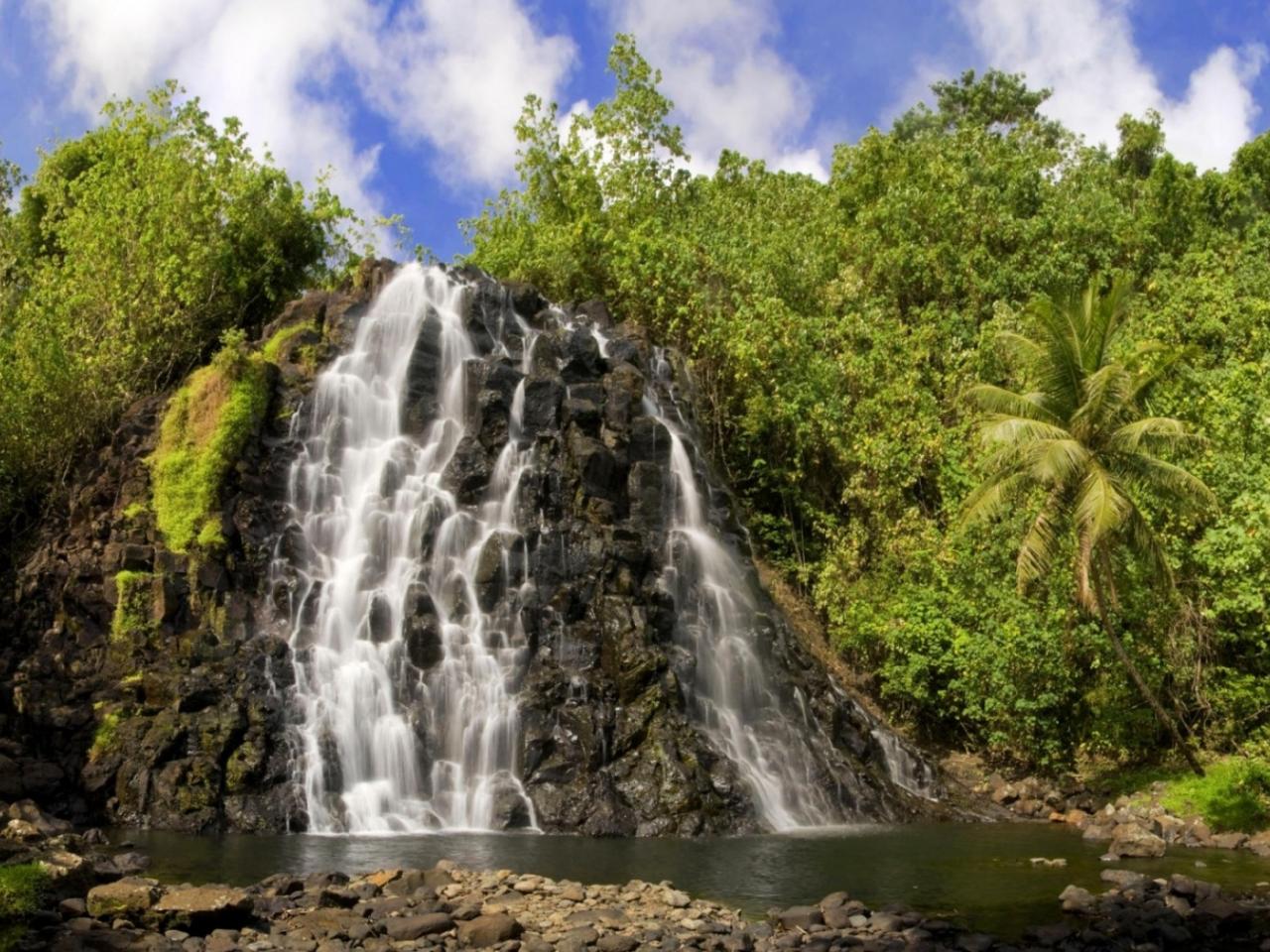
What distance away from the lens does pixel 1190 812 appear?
25672 mm

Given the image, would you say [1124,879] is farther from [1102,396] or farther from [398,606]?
[398,606]

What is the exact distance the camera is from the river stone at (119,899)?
1361 centimetres

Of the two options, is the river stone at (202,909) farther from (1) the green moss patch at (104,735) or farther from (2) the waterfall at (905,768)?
(2) the waterfall at (905,768)

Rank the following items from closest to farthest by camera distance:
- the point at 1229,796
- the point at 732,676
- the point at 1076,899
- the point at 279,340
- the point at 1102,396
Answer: the point at 1076,899 → the point at 1229,796 → the point at 1102,396 → the point at 732,676 → the point at 279,340

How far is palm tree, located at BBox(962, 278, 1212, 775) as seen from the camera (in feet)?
82.0

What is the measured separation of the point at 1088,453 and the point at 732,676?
971 centimetres

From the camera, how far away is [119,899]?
1373 centimetres

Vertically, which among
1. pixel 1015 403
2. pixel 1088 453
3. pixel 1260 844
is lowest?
pixel 1260 844

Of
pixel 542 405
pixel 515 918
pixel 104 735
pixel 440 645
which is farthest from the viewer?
pixel 542 405

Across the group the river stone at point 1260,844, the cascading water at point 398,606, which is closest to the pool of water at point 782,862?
the river stone at point 1260,844

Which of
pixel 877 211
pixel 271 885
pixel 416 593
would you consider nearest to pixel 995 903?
pixel 271 885

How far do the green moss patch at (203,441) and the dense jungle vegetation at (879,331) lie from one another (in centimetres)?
515

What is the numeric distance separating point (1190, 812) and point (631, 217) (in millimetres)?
30383

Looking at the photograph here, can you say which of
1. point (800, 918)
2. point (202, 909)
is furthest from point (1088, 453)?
point (202, 909)
